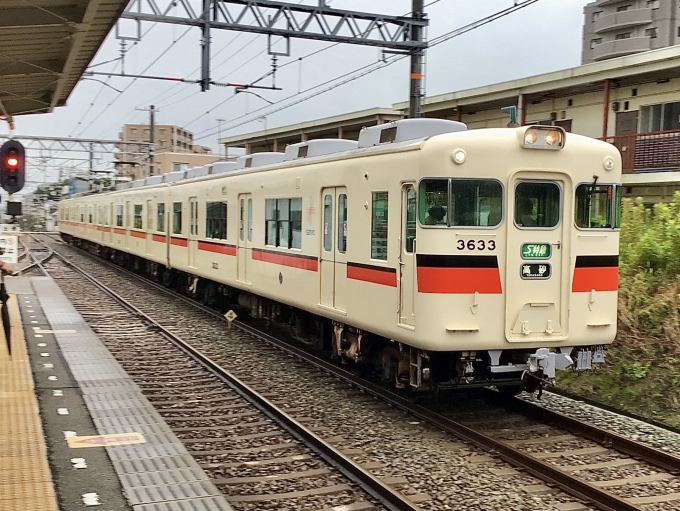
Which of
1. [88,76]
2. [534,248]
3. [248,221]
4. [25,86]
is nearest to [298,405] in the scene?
[534,248]

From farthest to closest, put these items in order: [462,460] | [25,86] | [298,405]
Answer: [25,86]
[298,405]
[462,460]

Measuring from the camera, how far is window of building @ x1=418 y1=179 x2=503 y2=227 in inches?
265

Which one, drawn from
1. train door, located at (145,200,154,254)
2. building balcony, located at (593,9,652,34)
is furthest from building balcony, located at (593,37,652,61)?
train door, located at (145,200,154,254)

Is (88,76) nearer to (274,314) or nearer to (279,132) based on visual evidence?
(274,314)

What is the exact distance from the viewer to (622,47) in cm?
4631

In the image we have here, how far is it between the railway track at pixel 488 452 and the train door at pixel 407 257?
1112mm

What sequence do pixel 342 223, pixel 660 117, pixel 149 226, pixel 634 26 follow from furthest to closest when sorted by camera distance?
pixel 634 26 < pixel 149 226 < pixel 660 117 < pixel 342 223

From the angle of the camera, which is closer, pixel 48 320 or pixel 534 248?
pixel 534 248

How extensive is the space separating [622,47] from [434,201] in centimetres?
4504

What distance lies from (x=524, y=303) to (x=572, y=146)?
164 centimetres

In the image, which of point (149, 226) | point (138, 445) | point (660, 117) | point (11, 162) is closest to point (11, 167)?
point (11, 162)

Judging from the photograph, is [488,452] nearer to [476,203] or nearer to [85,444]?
[476,203]

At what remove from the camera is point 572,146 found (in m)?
7.12

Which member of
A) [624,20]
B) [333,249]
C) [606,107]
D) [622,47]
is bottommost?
[333,249]
